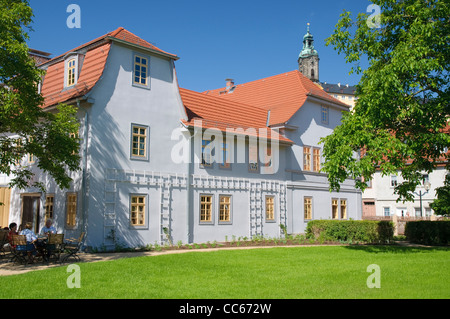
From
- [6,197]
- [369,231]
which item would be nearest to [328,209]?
[369,231]

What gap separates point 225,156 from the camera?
23.1 m

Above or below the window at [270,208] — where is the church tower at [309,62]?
above

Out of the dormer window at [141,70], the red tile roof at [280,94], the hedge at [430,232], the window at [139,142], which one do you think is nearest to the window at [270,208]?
the red tile roof at [280,94]

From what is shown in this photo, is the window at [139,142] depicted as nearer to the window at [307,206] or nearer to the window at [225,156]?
the window at [225,156]

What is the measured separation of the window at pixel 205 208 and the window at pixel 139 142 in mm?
3860

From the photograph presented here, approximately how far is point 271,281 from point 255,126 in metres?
16.3

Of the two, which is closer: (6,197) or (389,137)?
(389,137)

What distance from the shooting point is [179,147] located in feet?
69.5

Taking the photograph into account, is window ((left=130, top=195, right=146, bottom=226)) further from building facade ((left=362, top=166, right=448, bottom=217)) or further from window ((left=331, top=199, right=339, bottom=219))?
building facade ((left=362, top=166, right=448, bottom=217))

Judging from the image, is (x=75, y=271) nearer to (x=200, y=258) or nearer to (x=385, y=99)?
(x=200, y=258)

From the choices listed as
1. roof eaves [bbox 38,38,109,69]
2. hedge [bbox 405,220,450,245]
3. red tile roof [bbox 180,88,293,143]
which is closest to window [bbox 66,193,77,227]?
red tile roof [bbox 180,88,293,143]

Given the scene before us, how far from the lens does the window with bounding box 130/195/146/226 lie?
19.2 meters

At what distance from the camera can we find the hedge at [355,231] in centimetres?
2240

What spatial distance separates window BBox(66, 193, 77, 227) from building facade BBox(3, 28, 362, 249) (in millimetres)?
67
